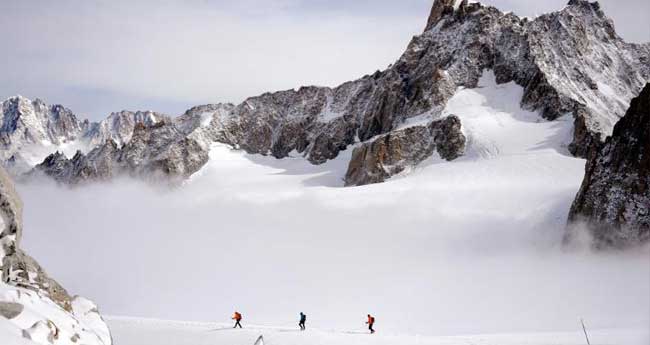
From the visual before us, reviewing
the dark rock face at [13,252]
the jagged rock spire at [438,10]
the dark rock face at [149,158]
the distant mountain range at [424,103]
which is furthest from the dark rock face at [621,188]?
the dark rock face at [149,158]

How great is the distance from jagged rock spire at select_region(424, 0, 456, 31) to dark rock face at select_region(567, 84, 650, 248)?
98813 millimetres

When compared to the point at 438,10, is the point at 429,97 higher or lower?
→ lower

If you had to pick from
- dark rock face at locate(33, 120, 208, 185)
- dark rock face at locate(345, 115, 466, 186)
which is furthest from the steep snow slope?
dark rock face at locate(33, 120, 208, 185)

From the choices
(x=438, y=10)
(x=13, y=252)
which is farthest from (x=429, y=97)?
(x=13, y=252)

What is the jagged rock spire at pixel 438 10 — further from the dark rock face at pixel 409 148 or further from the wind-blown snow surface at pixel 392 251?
the dark rock face at pixel 409 148

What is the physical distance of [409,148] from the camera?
111 meters

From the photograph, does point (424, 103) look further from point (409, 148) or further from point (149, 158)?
point (149, 158)

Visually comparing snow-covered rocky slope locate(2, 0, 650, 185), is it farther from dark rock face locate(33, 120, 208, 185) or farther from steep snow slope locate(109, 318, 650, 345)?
steep snow slope locate(109, 318, 650, 345)

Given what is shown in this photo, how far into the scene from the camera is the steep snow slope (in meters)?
24.0

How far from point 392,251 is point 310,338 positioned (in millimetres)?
41625

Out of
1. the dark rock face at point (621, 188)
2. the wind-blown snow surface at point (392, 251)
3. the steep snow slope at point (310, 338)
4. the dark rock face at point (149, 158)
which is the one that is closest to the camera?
the steep snow slope at point (310, 338)

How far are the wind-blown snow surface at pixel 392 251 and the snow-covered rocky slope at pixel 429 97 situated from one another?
19.8 ft

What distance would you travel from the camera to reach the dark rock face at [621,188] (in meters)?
51.0

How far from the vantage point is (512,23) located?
13550cm
